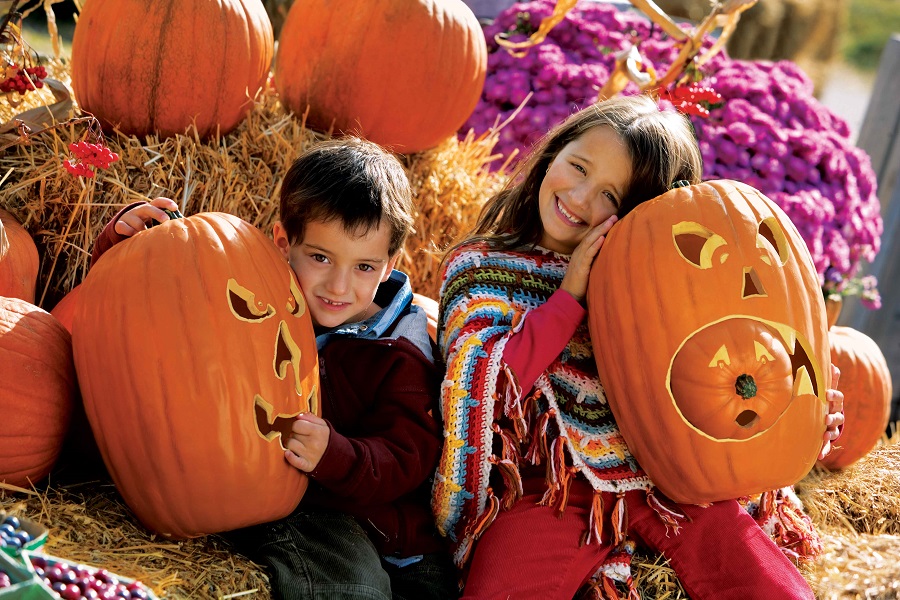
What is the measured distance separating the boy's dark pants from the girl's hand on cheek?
2.93 feet

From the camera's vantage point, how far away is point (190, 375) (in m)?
2.04

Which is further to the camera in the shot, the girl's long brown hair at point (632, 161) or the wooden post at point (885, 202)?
the wooden post at point (885, 202)

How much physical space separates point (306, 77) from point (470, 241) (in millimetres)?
1121

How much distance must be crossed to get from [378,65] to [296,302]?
1536 mm

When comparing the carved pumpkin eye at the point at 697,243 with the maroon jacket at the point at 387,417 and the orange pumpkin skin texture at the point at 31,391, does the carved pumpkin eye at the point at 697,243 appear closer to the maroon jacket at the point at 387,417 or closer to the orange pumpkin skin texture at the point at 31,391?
the maroon jacket at the point at 387,417

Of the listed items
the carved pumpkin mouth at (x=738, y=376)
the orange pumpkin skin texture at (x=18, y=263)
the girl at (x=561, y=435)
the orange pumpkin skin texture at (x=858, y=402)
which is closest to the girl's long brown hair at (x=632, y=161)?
the girl at (x=561, y=435)

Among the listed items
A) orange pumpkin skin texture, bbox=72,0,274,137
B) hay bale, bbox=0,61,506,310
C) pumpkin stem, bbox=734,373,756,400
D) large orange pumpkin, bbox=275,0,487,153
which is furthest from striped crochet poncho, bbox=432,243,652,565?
orange pumpkin skin texture, bbox=72,0,274,137

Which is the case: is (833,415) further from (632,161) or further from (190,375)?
(190,375)

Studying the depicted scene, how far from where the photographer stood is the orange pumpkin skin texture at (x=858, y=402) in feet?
11.6

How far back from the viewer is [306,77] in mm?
3586

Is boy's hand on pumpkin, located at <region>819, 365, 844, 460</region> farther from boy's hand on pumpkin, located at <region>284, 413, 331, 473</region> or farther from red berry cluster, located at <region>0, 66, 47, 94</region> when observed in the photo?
red berry cluster, located at <region>0, 66, 47, 94</region>

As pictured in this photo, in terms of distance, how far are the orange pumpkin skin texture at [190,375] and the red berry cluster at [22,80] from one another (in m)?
1.16

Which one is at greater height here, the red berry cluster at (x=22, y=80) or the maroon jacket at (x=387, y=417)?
the red berry cluster at (x=22, y=80)

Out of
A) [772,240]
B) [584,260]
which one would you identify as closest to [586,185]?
[584,260]
